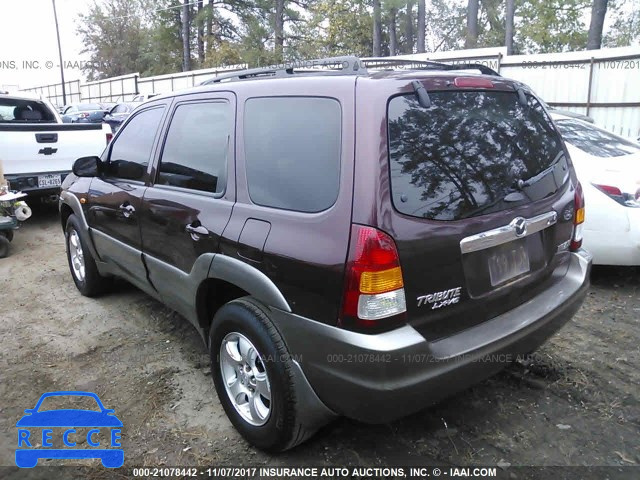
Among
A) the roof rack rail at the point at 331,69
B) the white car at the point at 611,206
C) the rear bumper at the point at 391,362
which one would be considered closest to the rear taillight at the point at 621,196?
the white car at the point at 611,206

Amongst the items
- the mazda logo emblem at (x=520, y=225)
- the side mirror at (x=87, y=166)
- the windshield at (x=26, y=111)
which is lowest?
the mazda logo emblem at (x=520, y=225)

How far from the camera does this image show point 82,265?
479cm

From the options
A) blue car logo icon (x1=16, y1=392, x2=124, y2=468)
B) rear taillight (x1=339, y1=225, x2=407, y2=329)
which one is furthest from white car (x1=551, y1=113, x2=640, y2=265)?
blue car logo icon (x1=16, y1=392, x2=124, y2=468)

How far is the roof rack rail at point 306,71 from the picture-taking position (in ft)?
8.43

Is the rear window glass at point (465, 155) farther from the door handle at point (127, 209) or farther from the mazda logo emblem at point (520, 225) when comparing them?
the door handle at point (127, 209)

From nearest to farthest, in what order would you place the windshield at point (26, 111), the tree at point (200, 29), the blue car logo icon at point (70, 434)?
the blue car logo icon at point (70, 434) → the windshield at point (26, 111) → the tree at point (200, 29)

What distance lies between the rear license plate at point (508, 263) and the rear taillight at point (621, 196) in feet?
7.74

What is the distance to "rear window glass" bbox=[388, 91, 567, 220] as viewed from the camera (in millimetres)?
2188

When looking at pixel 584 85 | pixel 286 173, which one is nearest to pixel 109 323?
pixel 286 173

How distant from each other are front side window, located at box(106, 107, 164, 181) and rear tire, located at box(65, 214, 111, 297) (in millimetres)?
857

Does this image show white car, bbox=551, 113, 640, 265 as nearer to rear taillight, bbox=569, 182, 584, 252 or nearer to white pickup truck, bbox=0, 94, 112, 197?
rear taillight, bbox=569, 182, 584, 252

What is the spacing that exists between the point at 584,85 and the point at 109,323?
1218cm

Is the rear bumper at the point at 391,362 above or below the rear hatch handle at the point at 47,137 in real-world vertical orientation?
below

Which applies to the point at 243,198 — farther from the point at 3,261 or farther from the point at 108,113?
the point at 108,113
